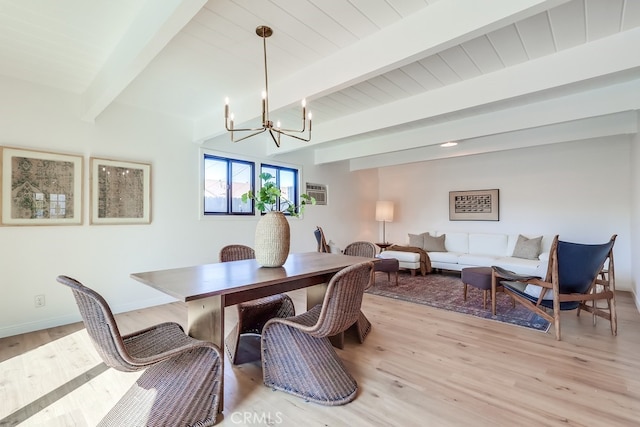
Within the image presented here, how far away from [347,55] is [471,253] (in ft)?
15.6

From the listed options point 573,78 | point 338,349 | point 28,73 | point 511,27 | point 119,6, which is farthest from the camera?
point 28,73

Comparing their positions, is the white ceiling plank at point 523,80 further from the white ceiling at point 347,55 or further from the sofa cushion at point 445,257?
the sofa cushion at point 445,257

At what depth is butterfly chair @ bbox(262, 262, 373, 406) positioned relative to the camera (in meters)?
1.70

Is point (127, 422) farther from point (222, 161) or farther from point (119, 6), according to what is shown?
point (222, 161)

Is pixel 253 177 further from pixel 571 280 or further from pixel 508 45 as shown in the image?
pixel 571 280

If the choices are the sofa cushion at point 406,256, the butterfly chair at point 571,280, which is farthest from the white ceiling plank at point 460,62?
the sofa cushion at point 406,256

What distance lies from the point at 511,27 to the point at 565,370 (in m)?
2.45

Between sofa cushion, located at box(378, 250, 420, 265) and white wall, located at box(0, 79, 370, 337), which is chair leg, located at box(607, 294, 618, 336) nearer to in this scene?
sofa cushion, located at box(378, 250, 420, 265)

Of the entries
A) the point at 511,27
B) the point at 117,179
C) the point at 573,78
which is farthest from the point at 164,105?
the point at 573,78

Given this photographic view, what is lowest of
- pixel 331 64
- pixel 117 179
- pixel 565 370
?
pixel 565 370

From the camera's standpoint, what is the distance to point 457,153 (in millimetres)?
5039

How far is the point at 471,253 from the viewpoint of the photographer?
5715mm

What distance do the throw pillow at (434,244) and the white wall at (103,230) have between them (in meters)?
3.51

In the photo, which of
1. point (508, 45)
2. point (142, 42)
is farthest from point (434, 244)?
point (142, 42)
